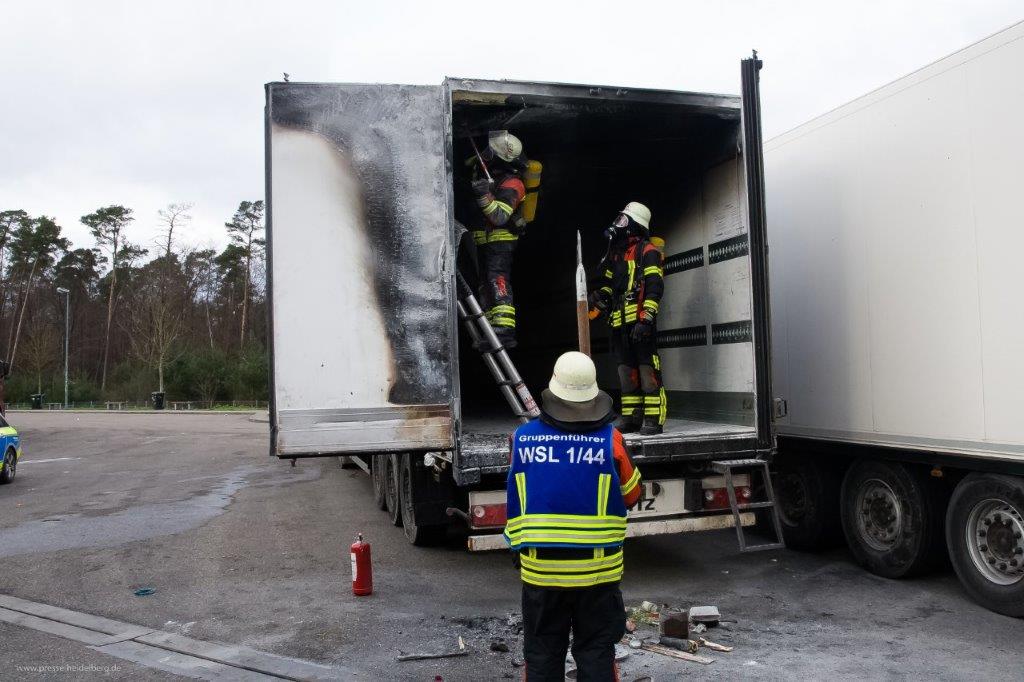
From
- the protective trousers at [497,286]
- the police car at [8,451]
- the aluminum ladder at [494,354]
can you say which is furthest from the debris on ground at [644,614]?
the police car at [8,451]

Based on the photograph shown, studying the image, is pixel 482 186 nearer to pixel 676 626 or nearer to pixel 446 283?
pixel 446 283

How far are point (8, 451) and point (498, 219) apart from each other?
10.6 metres

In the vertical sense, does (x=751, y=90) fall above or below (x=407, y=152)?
above

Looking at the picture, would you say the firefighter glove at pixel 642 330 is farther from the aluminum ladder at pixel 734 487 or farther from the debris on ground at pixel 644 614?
the debris on ground at pixel 644 614

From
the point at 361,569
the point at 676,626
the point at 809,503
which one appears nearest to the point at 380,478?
the point at 361,569

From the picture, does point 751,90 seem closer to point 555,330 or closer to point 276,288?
point 276,288

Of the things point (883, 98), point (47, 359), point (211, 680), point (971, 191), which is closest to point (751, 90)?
point (883, 98)

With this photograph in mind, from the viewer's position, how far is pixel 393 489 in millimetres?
8531

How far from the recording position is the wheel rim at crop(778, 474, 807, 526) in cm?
703

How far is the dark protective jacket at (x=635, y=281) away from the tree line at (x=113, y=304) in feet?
135

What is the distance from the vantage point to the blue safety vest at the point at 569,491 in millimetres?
3215

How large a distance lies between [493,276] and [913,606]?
12.6 feet

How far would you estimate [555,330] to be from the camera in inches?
437

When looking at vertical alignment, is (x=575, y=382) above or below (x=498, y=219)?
below
